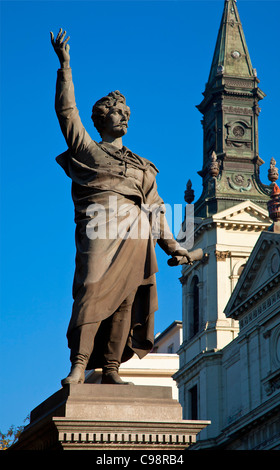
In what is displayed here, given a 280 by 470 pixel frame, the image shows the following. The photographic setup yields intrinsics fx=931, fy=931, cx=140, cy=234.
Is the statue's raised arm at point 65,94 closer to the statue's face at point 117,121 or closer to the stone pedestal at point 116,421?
the statue's face at point 117,121

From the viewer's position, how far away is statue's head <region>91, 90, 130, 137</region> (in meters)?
7.95

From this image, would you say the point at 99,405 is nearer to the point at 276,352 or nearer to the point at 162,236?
the point at 162,236

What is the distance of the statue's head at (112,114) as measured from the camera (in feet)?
26.1

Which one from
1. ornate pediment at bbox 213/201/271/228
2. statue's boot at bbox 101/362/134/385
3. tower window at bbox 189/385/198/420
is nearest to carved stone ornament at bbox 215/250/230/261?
ornate pediment at bbox 213/201/271/228

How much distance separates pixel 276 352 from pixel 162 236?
3933cm

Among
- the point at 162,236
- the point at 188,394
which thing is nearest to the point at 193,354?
the point at 188,394

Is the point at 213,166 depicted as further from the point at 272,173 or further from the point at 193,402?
the point at 193,402

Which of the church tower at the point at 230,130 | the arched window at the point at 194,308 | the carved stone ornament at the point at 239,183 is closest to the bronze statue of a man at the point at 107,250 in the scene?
the arched window at the point at 194,308

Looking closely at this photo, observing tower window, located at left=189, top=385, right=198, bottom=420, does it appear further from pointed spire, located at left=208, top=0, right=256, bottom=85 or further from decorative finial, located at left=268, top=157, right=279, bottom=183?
pointed spire, located at left=208, top=0, right=256, bottom=85

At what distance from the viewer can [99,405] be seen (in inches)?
261

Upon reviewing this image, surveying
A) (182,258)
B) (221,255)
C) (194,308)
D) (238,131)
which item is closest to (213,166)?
(238,131)

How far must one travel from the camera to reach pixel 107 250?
7.29 m

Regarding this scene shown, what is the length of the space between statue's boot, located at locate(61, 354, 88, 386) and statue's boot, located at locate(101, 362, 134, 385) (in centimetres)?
21

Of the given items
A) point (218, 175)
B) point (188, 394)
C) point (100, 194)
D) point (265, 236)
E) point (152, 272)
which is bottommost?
point (152, 272)
